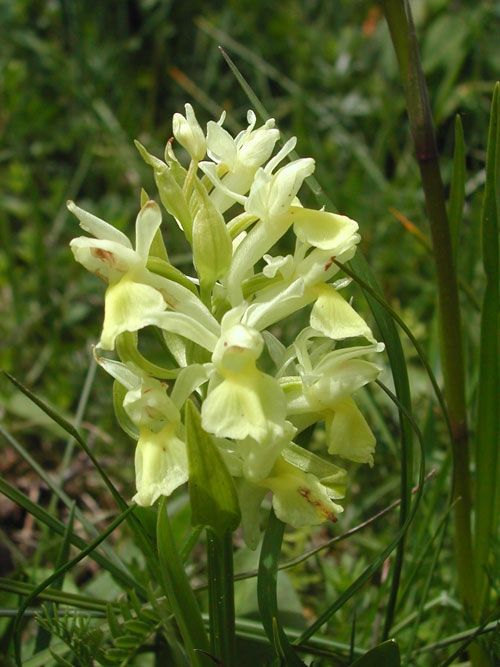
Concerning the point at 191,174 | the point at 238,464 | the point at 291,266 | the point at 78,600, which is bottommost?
the point at 78,600

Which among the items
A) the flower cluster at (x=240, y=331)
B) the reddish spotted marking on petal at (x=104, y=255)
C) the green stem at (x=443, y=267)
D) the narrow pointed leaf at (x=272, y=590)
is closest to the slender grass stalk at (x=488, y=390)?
the green stem at (x=443, y=267)

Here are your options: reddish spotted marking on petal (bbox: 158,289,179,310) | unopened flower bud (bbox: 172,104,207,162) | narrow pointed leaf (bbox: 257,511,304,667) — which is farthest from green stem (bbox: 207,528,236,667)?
unopened flower bud (bbox: 172,104,207,162)

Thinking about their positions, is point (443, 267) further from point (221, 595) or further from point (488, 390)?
point (221, 595)

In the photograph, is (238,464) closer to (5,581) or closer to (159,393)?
(159,393)

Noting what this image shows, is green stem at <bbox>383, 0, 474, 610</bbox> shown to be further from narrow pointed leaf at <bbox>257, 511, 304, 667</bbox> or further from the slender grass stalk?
narrow pointed leaf at <bbox>257, 511, 304, 667</bbox>

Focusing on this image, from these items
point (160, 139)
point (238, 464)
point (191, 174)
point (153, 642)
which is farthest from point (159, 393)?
point (160, 139)

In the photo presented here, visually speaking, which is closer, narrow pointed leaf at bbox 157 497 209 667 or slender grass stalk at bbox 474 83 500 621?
narrow pointed leaf at bbox 157 497 209 667
